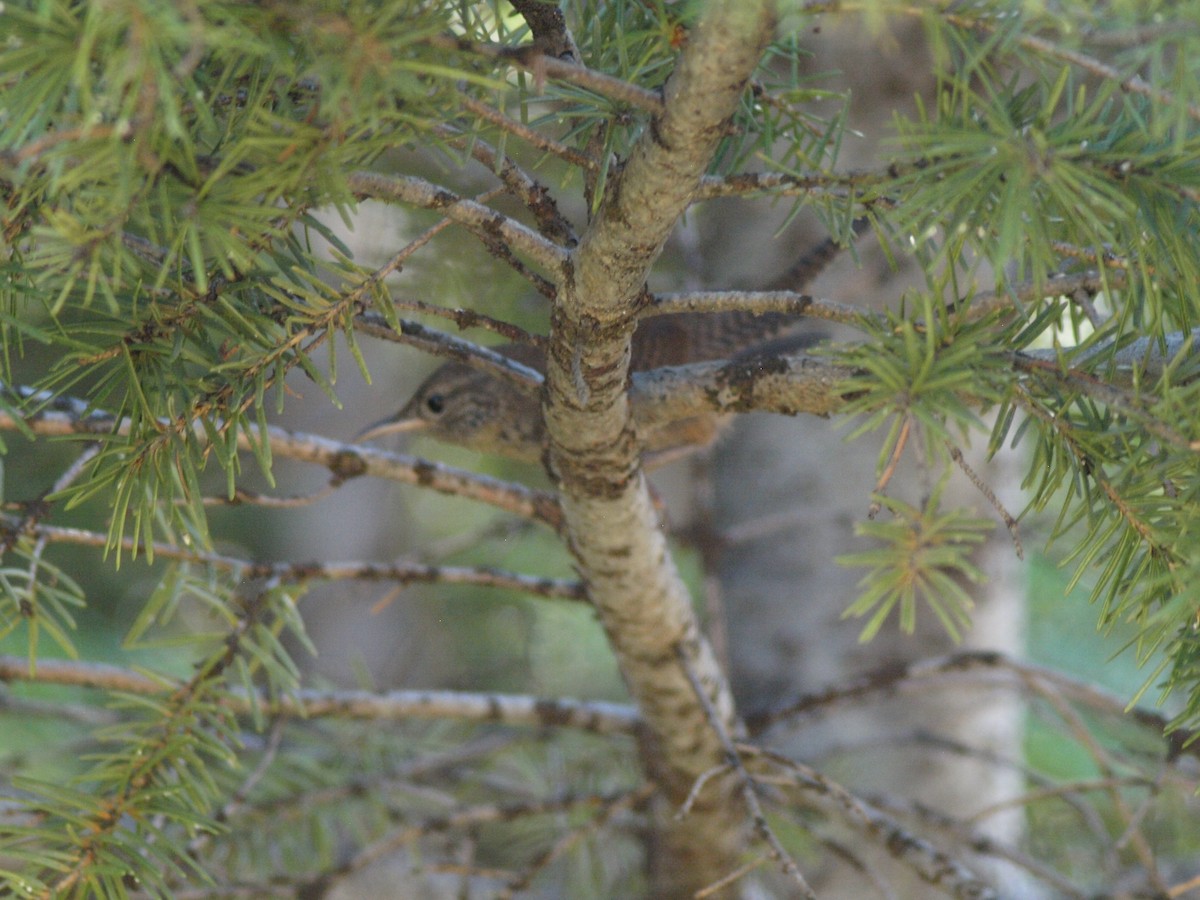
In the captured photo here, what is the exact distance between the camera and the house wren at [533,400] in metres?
1.77

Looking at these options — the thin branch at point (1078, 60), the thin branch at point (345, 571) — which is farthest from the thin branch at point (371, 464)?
the thin branch at point (1078, 60)

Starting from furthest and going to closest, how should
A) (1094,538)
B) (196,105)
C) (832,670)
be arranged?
1. (832,670)
2. (1094,538)
3. (196,105)

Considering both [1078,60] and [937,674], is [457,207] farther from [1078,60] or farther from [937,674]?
[937,674]

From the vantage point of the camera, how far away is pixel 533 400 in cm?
174

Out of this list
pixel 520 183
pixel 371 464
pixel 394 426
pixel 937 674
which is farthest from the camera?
pixel 394 426

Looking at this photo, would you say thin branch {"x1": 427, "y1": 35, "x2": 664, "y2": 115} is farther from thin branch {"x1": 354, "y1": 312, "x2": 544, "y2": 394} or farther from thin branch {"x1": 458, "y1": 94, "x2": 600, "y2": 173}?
thin branch {"x1": 354, "y1": 312, "x2": 544, "y2": 394}

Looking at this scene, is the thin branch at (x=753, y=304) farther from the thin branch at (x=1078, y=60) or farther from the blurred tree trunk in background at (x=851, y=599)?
the blurred tree trunk in background at (x=851, y=599)

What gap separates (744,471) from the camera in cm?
232

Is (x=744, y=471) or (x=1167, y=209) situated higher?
(x=744, y=471)

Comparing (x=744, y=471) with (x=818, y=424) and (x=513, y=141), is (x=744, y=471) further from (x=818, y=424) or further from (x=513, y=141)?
(x=513, y=141)

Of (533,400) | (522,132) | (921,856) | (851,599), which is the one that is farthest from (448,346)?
(851,599)

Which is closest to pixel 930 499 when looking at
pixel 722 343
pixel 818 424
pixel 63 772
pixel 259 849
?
pixel 722 343

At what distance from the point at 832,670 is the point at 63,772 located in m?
1.66

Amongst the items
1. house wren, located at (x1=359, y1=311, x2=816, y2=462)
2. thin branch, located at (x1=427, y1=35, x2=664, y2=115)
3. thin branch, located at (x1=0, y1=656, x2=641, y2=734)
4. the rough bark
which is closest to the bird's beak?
house wren, located at (x1=359, y1=311, x2=816, y2=462)
